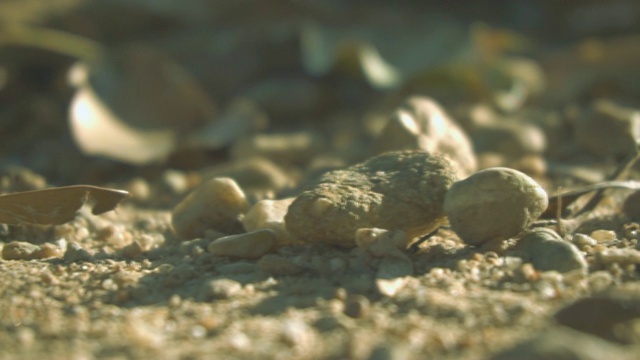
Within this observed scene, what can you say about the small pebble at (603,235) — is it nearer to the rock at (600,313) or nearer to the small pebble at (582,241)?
the small pebble at (582,241)

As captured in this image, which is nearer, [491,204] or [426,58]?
[491,204]

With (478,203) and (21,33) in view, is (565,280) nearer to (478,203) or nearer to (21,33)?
(478,203)

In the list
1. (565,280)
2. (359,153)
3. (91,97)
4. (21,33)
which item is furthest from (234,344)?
(21,33)

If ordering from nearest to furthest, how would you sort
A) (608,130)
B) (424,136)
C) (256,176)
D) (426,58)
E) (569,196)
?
1. (569,196)
2. (424,136)
3. (256,176)
4. (608,130)
5. (426,58)

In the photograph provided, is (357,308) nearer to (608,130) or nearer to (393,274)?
(393,274)

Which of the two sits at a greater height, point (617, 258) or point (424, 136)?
point (424, 136)

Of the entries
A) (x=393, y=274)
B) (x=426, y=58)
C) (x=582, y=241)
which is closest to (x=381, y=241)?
(x=393, y=274)

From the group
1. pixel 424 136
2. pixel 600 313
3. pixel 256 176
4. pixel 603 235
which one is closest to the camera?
pixel 600 313
